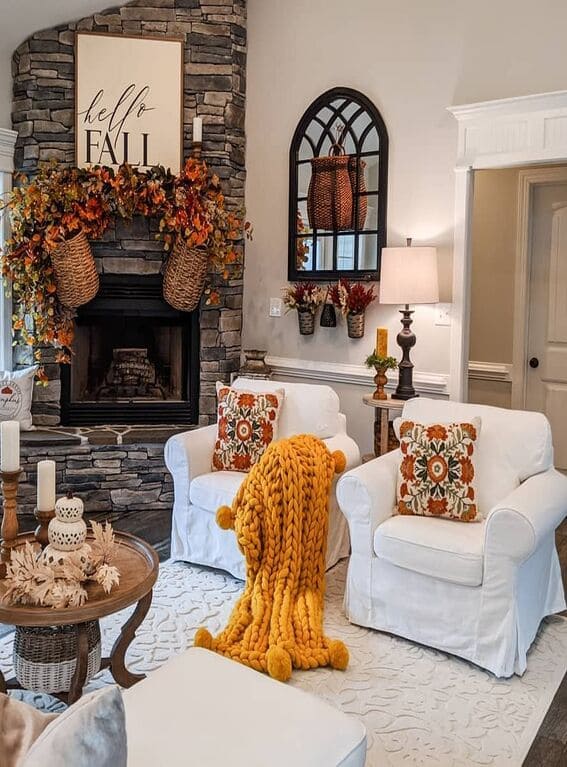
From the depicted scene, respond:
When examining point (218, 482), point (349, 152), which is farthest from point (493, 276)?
point (218, 482)

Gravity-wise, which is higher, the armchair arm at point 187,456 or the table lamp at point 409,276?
the table lamp at point 409,276

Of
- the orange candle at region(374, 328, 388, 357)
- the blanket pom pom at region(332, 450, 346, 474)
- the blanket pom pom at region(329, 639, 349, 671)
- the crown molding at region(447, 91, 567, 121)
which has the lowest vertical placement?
the blanket pom pom at region(329, 639, 349, 671)

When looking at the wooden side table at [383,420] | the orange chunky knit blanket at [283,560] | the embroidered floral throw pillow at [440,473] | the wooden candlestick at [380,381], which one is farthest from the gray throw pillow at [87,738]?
the wooden candlestick at [380,381]

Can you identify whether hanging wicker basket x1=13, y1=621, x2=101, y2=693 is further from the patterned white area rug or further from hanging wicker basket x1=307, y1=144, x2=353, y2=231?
hanging wicker basket x1=307, y1=144, x2=353, y2=231

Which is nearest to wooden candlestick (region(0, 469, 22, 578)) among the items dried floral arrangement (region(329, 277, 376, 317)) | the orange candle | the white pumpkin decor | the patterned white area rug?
the white pumpkin decor

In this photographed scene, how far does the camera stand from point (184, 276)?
4758 mm

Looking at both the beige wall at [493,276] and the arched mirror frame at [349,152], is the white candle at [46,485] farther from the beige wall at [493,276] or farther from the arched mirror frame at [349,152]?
the beige wall at [493,276]

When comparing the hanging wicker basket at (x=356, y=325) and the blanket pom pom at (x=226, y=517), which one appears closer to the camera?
the blanket pom pom at (x=226, y=517)

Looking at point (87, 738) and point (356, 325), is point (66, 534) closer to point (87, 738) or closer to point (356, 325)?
point (87, 738)

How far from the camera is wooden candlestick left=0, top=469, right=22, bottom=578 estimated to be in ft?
8.22

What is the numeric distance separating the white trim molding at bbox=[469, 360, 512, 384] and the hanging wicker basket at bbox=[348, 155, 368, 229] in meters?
1.52

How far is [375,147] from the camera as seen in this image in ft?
15.3

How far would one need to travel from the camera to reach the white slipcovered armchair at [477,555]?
2760mm

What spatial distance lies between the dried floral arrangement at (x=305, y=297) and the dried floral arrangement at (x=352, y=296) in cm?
14
